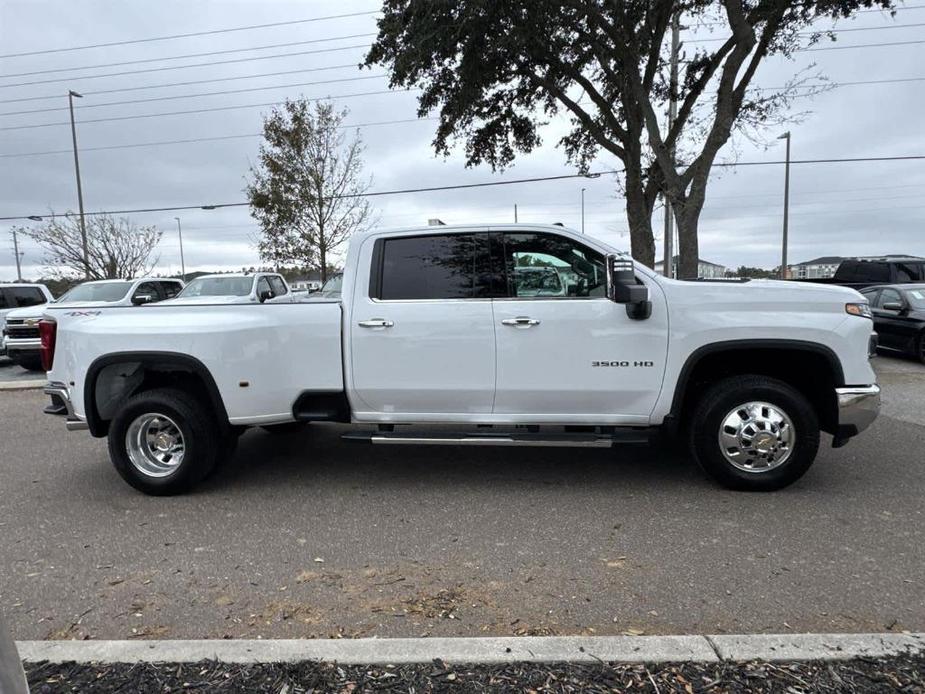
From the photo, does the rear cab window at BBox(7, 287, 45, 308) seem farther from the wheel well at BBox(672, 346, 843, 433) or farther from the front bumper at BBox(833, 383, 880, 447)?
the front bumper at BBox(833, 383, 880, 447)

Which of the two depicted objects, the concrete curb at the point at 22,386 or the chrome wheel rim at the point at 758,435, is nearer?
the chrome wheel rim at the point at 758,435

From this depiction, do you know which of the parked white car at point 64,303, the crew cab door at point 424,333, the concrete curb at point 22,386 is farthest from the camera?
the parked white car at point 64,303

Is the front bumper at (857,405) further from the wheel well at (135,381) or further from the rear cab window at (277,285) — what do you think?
the rear cab window at (277,285)

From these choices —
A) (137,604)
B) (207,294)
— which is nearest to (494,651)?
(137,604)

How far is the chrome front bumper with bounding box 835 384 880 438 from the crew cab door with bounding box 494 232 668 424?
4.13ft

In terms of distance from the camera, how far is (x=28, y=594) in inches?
130

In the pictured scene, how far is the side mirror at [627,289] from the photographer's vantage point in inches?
160

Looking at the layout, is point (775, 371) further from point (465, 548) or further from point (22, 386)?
point (22, 386)

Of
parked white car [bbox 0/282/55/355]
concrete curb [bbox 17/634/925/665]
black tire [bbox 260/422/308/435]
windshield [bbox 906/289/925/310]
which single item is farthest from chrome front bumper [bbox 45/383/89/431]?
windshield [bbox 906/289/925/310]

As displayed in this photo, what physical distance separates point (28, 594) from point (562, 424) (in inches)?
136

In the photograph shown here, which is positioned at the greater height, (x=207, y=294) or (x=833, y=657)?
(x=207, y=294)

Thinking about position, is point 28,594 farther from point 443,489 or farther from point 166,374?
point 443,489

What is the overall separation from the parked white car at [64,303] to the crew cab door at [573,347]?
9329mm

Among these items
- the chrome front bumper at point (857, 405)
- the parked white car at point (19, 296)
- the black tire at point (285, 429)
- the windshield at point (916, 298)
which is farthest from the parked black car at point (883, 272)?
the parked white car at point (19, 296)
